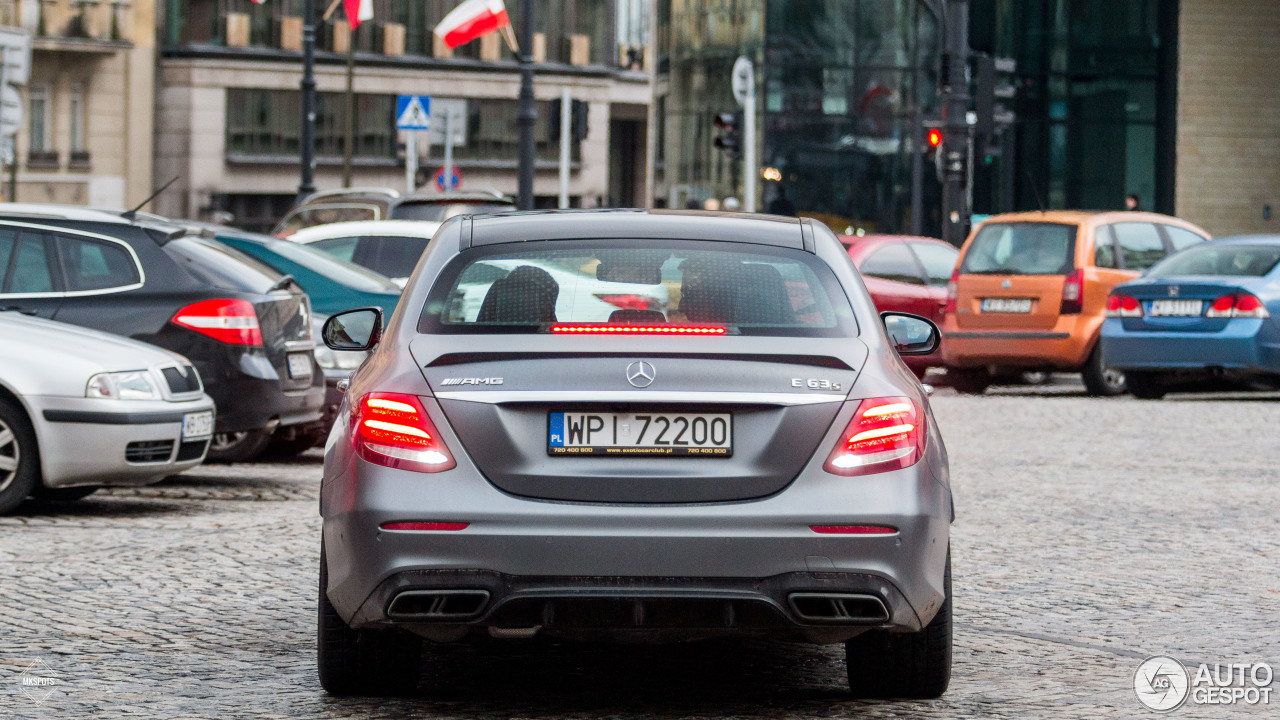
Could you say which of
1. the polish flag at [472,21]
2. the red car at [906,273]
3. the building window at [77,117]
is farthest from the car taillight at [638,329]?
the building window at [77,117]

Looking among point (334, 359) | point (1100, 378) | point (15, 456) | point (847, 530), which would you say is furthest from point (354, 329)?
point (1100, 378)

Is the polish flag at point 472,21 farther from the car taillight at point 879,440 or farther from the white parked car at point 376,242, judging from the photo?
the car taillight at point 879,440

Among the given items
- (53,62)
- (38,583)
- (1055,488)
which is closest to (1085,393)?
(1055,488)

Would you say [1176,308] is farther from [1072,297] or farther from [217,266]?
[217,266]

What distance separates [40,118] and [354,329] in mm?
47432

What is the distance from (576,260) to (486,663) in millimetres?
1415

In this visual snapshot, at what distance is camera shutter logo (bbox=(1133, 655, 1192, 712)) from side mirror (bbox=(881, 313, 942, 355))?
3.84ft

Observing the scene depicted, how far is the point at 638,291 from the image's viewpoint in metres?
5.79

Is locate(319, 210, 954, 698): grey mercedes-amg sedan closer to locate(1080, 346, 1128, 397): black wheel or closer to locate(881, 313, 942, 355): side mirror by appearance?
locate(881, 313, 942, 355): side mirror

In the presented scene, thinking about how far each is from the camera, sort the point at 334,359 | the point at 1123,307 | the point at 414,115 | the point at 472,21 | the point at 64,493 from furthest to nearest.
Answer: the point at 414,115 → the point at 472,21 → the point at 1123,307 → the point at 334,359 → the point at 64,493

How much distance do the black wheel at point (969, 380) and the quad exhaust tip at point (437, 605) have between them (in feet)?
52.2

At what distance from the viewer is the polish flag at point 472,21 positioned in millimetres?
28266

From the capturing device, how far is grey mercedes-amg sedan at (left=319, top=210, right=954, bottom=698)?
17.1 ft

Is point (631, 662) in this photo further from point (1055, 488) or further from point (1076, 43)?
point (1076, 43)
